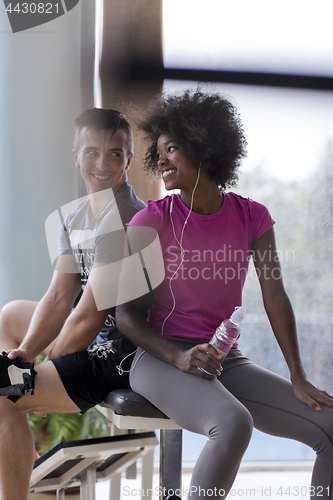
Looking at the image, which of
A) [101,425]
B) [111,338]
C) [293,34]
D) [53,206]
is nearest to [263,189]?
[293,34]

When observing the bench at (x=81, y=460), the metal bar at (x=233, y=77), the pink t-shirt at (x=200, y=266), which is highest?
the metal bar at (x=233, y=77)

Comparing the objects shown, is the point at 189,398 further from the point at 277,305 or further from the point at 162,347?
the point at 277,305

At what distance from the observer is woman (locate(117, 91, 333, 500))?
799mm

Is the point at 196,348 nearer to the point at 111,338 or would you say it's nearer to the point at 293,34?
the point at 111,338

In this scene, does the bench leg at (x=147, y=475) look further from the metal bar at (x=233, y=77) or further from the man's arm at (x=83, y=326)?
the metal bar at (x=233, y=77)

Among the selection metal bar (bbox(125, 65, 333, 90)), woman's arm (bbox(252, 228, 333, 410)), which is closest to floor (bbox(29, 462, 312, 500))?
woman's arm (bbox(252, 228, 333, 410))

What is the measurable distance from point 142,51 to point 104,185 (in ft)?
1.76

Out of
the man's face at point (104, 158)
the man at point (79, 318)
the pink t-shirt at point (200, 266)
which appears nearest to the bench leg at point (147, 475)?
the man at point (79, 318)

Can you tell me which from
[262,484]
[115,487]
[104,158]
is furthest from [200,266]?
[262,484]

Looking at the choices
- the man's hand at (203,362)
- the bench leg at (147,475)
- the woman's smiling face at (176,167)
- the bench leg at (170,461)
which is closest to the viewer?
the man's hand at (203,362)

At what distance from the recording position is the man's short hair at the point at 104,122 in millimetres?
1218

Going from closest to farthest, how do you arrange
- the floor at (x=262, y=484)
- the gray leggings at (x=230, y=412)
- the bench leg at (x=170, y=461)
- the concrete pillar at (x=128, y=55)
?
the gray leggings at (x=230, y=412) < the bench leg at (x=170, y=461) < the concrete pillar at (x=128, y=55) < the floor at (x=262, y=484)

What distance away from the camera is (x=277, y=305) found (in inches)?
40.2

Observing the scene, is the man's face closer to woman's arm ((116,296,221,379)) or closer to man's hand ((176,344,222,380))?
woman's arm ((116,296,221,379))
